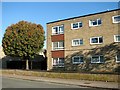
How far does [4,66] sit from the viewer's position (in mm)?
55812

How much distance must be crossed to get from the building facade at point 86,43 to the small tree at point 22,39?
2.72 metres

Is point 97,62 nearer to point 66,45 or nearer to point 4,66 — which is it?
point 66,45

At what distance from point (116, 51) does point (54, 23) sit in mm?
13195

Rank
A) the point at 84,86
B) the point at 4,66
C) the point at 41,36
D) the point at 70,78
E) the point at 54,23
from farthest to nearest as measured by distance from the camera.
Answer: the point at 4,66 < the point at 41,36 < the point at 54,23 < the point at 70,78 < the point at 84,86

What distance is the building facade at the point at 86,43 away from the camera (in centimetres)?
3581

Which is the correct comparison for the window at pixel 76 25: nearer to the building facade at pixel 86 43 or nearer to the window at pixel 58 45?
the building facade at pixel 86 43

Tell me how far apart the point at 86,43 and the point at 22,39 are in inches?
472

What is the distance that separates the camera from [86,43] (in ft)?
129

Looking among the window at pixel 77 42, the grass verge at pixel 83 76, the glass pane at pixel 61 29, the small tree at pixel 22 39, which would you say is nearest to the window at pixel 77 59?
the window at pixel 77 42

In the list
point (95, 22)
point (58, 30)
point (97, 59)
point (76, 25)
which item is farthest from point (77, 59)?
point (95, 22)

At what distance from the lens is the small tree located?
4472 cm

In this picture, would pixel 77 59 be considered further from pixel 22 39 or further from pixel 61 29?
pixel 22 39

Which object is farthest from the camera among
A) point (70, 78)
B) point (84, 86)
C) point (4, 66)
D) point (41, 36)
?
point (4, 66)

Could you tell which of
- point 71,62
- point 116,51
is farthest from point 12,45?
point 116,51
